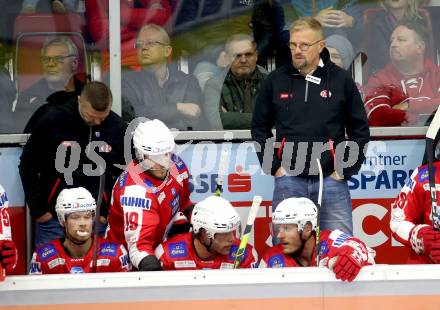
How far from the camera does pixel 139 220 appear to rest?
618 cm

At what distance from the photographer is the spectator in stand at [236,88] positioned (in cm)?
716

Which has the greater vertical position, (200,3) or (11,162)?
(200,3)

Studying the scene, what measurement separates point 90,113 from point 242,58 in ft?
3.61

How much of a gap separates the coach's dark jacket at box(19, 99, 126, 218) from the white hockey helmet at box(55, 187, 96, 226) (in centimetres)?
30

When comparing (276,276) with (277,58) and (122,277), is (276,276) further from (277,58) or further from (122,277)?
(277,58)

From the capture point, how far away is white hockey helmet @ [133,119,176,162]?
627 cm

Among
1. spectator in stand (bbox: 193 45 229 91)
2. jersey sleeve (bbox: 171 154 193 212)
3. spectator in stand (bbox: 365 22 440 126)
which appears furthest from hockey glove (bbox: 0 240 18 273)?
spectator in stand (bbox: 365 22 440 126)

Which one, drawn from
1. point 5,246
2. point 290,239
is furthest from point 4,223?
point 290,239

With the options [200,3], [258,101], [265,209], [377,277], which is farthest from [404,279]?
[200,3]

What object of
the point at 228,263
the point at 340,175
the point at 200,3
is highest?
the point at 200,3

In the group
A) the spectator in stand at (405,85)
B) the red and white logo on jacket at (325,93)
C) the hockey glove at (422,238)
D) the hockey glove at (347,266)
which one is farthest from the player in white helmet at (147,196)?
the spectator in stand at (405,85)

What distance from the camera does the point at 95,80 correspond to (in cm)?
711

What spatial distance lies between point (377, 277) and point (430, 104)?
2.31 m

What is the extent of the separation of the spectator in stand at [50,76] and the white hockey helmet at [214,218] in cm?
138
